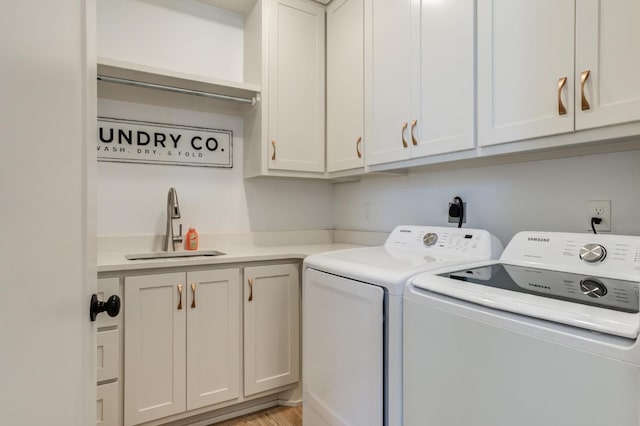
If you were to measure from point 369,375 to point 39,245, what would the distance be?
3.58 ft

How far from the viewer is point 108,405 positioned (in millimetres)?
1671

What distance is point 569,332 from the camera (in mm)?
Answer: 773

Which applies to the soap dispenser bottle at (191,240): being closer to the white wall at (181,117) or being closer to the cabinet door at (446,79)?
the white wall at (181,117)

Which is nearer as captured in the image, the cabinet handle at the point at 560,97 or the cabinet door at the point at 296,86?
the cabinet handle at the point at 560,97

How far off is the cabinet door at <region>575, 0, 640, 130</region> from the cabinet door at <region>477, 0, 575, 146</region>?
0.04 m

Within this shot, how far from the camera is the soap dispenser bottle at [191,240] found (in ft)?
7.41

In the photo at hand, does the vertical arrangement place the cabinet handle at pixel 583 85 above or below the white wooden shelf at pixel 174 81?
below

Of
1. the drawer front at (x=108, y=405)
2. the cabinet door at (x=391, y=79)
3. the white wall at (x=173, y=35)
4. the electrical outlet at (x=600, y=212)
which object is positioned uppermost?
the white wall at (x=173, y=35)

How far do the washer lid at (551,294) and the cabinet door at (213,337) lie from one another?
114 centimetres

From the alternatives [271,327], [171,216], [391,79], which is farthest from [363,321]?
[171,216]

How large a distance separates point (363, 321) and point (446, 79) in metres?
1.12

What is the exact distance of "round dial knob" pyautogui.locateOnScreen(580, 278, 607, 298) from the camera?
93 centimetres

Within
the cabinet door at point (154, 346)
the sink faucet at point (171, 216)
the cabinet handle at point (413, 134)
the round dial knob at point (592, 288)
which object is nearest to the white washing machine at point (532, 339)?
the round dial knob at point (592, 288)

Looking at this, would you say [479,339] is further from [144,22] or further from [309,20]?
[144,22]
